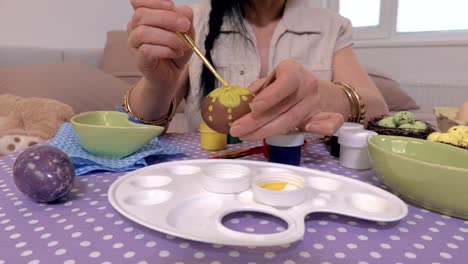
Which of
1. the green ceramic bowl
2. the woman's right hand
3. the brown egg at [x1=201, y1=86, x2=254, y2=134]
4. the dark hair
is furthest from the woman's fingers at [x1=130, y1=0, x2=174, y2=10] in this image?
the dark hair

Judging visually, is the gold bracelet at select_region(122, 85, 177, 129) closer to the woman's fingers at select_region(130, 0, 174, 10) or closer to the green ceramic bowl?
the woman's fingers at select_region(130, 0, 174, 10)

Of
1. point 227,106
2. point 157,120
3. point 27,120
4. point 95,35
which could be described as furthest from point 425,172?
point 95,35

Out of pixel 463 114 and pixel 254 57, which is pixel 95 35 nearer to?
pixel 254 57

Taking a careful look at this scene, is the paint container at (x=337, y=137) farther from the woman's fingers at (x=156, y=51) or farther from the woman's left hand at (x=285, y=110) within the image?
the woman's fingers at (x=156, y=51)

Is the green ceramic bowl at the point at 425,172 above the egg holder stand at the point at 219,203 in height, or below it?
above

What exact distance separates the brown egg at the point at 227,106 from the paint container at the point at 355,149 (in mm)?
158

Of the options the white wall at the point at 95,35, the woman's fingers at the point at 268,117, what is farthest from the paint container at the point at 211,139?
the white wall at the point at 95,35

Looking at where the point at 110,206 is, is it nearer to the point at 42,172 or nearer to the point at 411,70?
the point at 42,172

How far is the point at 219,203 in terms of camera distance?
1.39 ft

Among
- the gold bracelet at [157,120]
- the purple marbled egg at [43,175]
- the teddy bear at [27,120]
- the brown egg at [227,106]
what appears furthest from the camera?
the teddy bear at [27,120]

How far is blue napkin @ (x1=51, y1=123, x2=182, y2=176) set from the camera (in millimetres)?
568

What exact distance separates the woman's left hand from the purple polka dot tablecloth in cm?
15

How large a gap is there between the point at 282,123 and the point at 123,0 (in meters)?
2.06

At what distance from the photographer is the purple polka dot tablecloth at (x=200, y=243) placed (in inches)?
13.4
